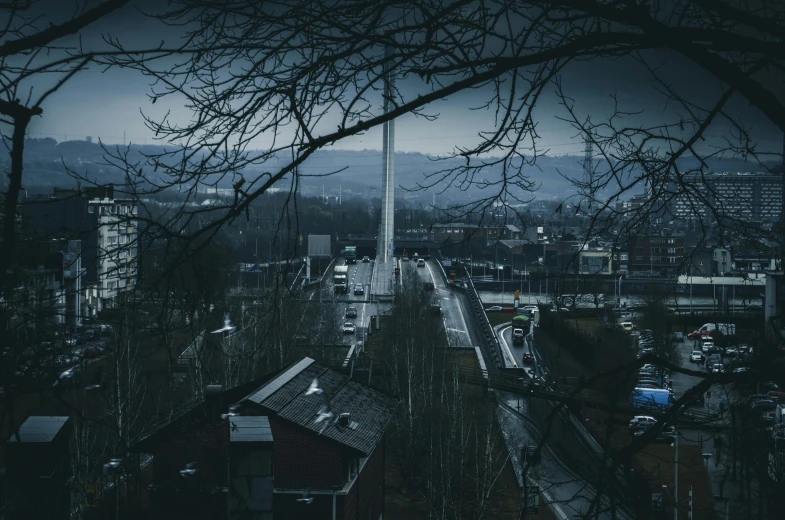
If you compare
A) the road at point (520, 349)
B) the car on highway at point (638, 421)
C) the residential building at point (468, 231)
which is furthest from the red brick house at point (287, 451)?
the road at point (520, 349)

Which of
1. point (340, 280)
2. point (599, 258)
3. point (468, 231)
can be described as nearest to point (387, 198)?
point (340, 280)

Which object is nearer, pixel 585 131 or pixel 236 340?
pixel 585 131

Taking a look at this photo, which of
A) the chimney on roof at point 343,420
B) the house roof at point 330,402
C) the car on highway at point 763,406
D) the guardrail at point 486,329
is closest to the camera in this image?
the car on highway at point 763,406

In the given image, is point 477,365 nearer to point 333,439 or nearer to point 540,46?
point 333,439

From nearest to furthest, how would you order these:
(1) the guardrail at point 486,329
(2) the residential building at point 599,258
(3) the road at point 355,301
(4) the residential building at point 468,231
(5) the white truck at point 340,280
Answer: (4) the residential building at point 468,231, (2) the residential building at point 599,258, (1) the guardrail at point 486,329, (3) the road at point 355,301, (5) the white truck at point 340,280

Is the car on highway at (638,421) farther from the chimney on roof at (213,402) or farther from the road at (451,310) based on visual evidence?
the road at (451,310)

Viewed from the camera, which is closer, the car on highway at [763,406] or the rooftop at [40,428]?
the rooftop at [40,428]

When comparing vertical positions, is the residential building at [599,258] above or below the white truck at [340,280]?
above

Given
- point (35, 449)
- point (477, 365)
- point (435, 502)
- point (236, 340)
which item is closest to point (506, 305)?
point (477, 365)

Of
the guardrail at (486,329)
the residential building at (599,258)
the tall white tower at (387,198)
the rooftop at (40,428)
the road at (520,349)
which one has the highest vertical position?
the tall white tower at (387,198)
